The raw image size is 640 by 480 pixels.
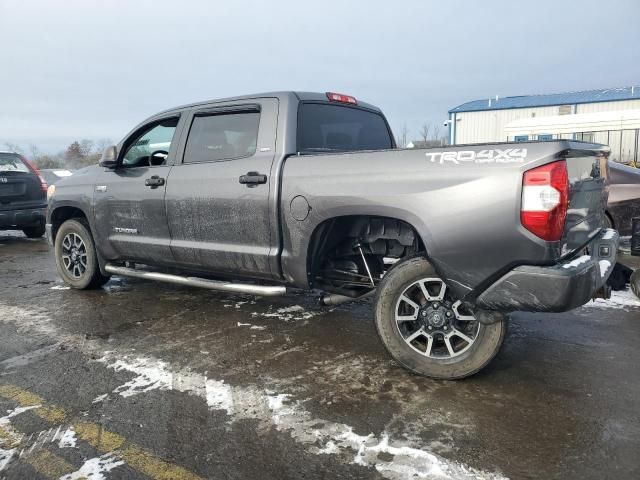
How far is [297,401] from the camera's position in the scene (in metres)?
2.97

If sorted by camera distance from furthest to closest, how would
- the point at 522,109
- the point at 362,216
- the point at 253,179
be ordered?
the point at 522,109 < the point at 253,179 < the point at 362,216

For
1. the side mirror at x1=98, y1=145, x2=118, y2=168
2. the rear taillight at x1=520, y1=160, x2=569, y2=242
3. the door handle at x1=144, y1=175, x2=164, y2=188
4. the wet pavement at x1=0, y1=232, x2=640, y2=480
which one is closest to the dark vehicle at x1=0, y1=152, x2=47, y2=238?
the side mirror at x1=98, y1=145, x2=118, y2=168

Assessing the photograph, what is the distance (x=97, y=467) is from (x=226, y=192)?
7.42 feet

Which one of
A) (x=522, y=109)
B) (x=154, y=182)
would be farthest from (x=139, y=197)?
(x=522, y=109)

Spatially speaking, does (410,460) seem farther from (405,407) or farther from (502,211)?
(502,211)

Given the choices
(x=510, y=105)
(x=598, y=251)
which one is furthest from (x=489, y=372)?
(x=510, y=105)

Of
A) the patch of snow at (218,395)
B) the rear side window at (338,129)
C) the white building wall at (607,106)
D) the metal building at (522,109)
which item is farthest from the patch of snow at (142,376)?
the white building wall at (607,106)

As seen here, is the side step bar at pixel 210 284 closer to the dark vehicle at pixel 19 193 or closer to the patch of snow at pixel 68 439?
the patch of snow at pixel 68 439

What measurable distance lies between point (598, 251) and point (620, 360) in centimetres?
81

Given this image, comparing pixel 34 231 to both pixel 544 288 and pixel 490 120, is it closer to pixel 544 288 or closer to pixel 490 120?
pixel 544 288

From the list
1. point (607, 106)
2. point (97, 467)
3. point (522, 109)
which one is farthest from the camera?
point (522, 109)

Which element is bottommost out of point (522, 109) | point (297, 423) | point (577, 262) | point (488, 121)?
point (297, 423)

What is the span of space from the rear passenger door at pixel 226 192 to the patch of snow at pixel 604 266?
2255mm

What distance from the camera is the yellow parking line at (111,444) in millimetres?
2299
